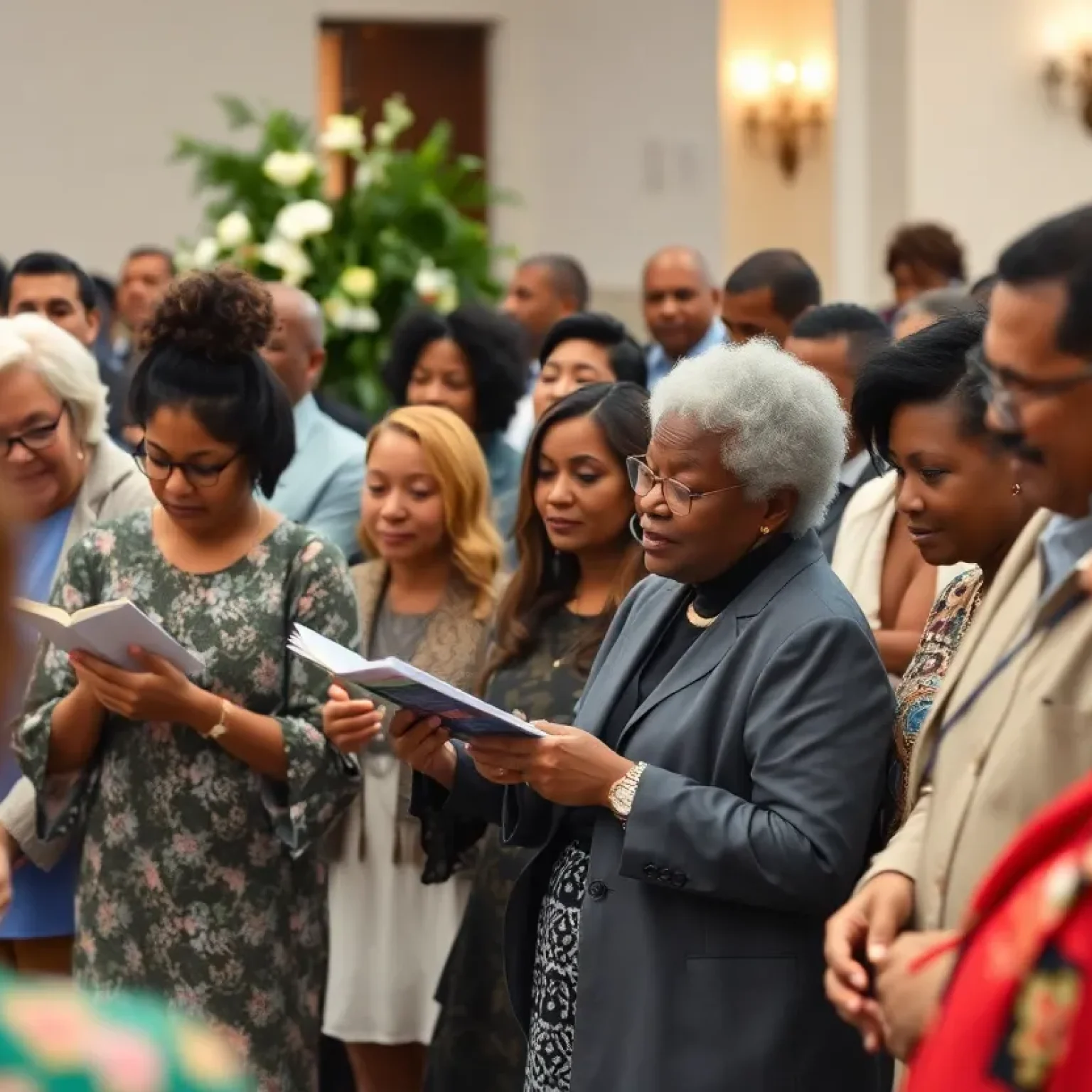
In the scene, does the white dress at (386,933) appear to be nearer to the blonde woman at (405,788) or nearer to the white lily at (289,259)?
the blonde woman at (405,788)

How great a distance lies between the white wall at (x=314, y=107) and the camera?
1262 centimetres

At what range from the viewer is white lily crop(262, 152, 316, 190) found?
24.1ft

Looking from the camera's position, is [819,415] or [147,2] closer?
[819,415]

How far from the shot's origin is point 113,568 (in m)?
3.90

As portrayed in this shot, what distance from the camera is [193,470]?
3820mm

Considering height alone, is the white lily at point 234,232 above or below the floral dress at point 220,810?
above

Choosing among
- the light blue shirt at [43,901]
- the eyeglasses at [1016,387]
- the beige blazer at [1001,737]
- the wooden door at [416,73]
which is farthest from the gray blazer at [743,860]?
the wooden door at [416,73]

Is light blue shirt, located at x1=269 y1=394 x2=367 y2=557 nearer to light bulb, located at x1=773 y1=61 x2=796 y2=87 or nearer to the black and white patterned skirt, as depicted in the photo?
the black and white patterned skirt

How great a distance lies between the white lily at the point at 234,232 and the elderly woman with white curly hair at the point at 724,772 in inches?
170

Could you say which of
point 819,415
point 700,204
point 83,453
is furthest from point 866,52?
point 819,415

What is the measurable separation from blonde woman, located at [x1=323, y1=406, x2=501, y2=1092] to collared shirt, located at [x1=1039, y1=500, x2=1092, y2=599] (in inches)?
85.5

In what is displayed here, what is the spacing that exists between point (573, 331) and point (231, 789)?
217 cm

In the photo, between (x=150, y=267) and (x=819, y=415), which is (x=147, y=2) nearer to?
(x=150, y=267)

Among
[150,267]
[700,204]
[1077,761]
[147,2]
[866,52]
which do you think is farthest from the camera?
Answer: [700,204]
